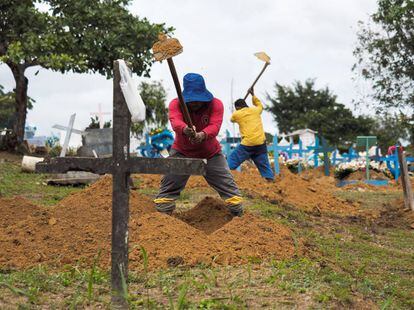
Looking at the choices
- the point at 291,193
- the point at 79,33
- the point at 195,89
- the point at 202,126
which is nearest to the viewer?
the point at 195,89

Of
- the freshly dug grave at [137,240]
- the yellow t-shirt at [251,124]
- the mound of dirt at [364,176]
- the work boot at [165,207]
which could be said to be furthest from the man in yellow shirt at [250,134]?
the mound of dirt at [364,176]

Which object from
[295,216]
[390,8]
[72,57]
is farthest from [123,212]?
[390,8]

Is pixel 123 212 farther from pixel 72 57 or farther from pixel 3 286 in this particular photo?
pixel 72 57

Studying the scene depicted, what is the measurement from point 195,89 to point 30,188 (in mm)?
6616

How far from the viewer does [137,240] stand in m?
5.90

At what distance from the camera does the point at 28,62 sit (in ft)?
65.5

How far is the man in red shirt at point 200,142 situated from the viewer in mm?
6664

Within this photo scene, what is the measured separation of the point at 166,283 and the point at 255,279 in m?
0.64

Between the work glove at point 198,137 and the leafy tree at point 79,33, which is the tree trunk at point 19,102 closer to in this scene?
the leafy tree at point 79,33

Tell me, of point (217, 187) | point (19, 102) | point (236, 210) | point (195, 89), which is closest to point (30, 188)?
point (217, 187)

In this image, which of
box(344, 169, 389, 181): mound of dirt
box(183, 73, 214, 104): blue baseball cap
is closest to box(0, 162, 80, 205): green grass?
box(183, 73, 214, 104): blue baseball cap

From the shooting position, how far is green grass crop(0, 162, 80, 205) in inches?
431

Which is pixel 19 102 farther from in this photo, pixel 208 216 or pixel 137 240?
pixel 137 240

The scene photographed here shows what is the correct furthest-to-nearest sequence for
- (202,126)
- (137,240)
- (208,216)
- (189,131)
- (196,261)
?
(208,216)
(202,126)
(189,131)
(137,240)
(196,261)
